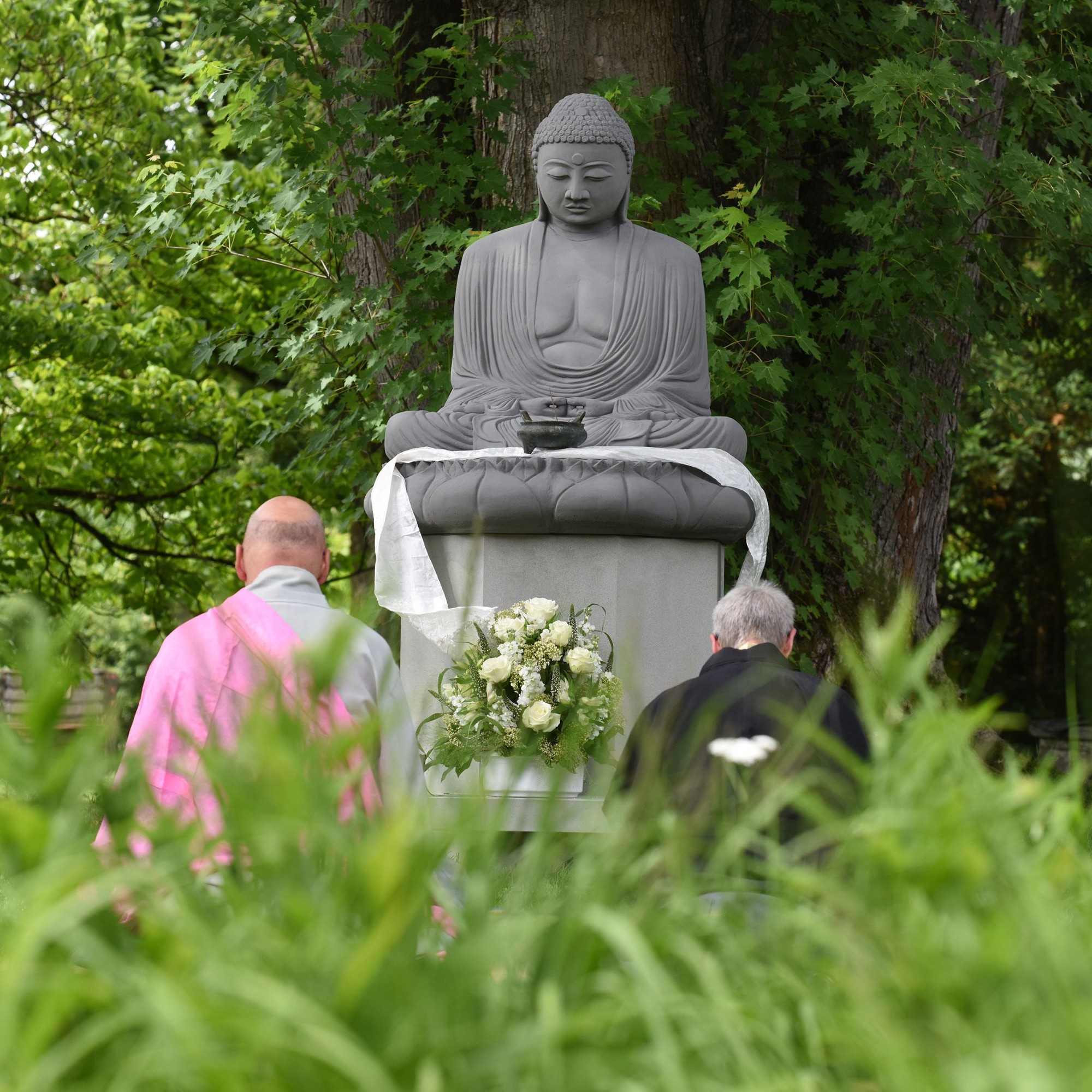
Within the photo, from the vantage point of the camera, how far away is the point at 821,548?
9008 millimetres

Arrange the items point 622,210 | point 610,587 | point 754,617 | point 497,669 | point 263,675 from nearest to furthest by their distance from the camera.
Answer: point 263,675, point 754,617, point 497,669, point 610,587, point 622,210

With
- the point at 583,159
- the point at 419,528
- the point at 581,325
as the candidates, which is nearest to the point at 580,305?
the point at 581,325

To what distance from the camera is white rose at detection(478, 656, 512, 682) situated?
5270 mm

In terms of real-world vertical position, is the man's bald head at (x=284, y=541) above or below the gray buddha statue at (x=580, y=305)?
below

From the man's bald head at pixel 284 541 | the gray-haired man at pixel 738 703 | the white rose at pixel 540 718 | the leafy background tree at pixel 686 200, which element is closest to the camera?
the gray-haired man at pixel 738 703

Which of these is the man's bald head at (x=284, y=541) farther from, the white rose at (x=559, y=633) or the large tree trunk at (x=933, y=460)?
the large tree trunk at (x=933, y=460)

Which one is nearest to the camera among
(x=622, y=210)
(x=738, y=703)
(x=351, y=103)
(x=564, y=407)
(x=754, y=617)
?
(x=738, y=703)

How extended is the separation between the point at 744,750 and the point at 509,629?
8.46 ft

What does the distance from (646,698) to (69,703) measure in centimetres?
404

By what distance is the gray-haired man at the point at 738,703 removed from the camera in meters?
2.70

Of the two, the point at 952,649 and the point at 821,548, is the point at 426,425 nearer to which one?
the point at 821,548

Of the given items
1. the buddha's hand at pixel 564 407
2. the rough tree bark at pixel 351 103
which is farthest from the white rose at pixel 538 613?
the rough tree bark at pixel 351 103

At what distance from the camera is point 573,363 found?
22.3 feet

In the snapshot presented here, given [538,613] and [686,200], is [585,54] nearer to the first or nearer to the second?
[686,200]
